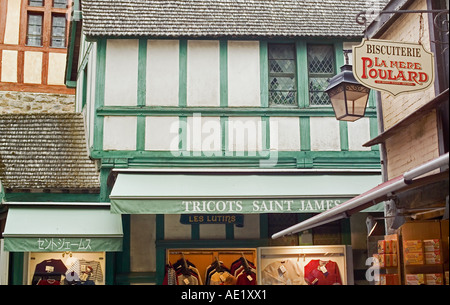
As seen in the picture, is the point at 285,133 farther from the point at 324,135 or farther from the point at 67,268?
the point at 67,268

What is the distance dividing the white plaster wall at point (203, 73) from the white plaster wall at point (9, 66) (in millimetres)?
4804

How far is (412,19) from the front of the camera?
7281 millimetres

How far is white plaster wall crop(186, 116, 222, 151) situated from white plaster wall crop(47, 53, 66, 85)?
5231 mm

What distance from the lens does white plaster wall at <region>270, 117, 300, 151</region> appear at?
11.4m

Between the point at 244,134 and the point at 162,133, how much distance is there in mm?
1419

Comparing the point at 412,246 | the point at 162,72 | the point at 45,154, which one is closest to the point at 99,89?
the point at 162,72

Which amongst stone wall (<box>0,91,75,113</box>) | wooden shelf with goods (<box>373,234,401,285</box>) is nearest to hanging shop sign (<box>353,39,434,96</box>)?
wooden shelf with goods (<box>373,234,401,285</box>)

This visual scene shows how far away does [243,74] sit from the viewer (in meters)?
11.6

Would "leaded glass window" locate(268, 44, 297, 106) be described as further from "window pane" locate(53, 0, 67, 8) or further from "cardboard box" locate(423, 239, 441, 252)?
"window pane" locate(53, 0, 67, 8)

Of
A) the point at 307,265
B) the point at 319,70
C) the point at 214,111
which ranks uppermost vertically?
the point at 319,70

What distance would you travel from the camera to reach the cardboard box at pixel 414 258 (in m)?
5.81

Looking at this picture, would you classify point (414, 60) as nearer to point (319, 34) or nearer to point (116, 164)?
point (319, 34)

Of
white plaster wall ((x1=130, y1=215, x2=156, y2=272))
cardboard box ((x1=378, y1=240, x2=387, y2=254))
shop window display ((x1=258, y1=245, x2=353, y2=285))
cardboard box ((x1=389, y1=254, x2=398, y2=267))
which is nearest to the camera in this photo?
cardboard box ((x1=389, y1=254, x2=398, y2=267))

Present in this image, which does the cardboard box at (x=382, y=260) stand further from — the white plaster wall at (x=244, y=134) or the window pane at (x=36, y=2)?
the window pane at (x=36, y=2)
